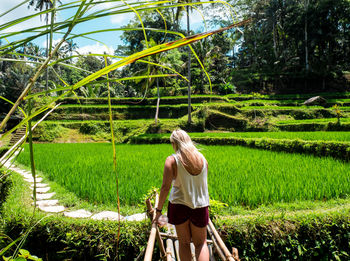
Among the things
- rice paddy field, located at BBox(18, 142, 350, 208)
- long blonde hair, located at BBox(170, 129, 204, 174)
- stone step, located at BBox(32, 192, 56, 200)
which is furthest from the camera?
stone step, located at BBox(32, 192, 56, 200)

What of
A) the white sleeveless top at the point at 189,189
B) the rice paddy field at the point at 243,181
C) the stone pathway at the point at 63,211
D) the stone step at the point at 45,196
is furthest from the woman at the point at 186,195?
the stone step at the point at 45,196

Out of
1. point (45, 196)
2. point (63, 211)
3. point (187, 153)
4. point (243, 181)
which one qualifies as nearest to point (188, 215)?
point (187, 153)

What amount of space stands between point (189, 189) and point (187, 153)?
0.94 ft

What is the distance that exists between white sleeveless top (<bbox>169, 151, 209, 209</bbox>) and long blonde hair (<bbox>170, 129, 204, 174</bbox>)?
0.14 ft

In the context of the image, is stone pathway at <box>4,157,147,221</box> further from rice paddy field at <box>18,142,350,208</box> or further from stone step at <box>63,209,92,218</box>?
rice paddy field at <box>18,142,350,208</box>

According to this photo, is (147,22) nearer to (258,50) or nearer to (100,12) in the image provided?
(258,50)

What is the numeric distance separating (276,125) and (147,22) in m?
19.8

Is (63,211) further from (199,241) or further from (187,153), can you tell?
(187,153)

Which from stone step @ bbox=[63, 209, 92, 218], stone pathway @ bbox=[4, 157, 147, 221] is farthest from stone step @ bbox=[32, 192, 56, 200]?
stone step @ bbox=[63, 209, 92, 218]

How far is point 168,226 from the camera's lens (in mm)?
2857

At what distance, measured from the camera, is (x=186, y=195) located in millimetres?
1975

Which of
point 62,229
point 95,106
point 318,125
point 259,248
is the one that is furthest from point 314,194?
point 95,106

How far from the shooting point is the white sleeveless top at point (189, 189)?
1.97 metres

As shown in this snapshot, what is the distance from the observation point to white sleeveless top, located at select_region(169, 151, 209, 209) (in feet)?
6.46
